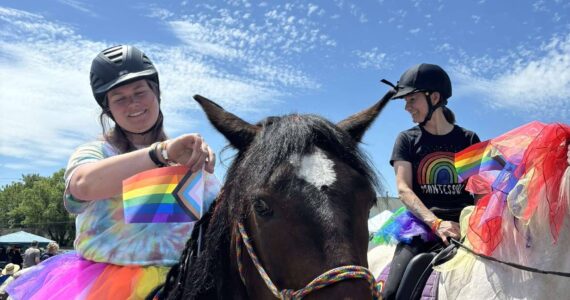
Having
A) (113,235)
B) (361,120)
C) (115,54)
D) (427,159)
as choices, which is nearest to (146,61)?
(115,54)

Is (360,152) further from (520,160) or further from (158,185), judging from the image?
(520,160)

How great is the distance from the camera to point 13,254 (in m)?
22.9

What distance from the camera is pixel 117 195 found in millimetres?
2553

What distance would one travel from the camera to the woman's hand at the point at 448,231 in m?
3.84

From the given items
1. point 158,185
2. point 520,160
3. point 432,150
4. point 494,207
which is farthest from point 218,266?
point 432,150

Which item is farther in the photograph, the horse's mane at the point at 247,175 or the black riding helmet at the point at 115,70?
the black riding helmet at the point at 115,70

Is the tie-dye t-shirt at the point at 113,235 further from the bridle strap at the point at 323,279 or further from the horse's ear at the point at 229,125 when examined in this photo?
the bridle strap at the point at 323,279

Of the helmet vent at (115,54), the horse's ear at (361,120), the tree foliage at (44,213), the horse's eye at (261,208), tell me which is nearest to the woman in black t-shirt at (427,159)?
the horse's ear at (361,120)

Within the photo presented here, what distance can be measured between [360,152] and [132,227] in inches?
52.0

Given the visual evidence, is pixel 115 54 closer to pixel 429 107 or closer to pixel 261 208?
pixel 261 208

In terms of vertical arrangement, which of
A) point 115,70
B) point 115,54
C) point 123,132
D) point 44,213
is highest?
point 115,54

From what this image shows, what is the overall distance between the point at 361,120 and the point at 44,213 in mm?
75989

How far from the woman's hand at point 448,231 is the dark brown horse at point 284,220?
5.93 feet

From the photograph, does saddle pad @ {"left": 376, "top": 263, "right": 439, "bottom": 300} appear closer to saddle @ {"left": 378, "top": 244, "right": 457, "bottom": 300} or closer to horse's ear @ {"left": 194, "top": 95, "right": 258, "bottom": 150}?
saddle @ {"left": 378, "top": 244, "right": 457, "bottom": 300}
